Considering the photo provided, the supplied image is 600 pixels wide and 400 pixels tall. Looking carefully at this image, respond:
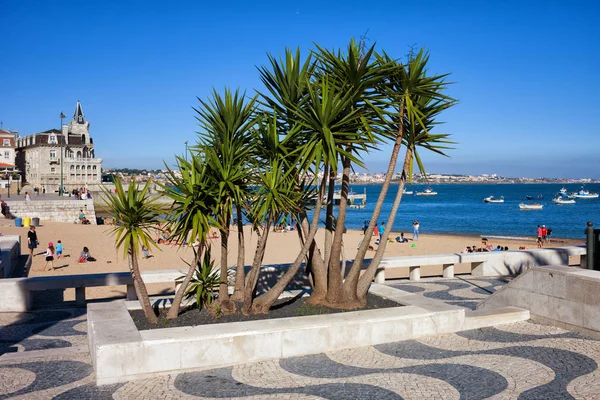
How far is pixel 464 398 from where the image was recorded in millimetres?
6473

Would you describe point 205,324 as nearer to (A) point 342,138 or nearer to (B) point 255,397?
(B) point 255,397

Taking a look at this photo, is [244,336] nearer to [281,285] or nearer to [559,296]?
[281,285]

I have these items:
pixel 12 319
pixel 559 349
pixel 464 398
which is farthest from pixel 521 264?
pixel 12 319

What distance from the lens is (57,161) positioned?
101 meters

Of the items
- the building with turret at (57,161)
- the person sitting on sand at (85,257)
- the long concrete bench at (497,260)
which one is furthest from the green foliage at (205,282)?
the building with turret at (57,161)

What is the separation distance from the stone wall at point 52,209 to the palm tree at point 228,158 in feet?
140

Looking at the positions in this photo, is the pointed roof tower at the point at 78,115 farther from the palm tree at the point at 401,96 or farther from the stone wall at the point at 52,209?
the palm tree at the point at 401,96

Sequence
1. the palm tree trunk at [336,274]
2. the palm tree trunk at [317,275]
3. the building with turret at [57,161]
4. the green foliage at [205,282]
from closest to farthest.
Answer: the green foliage at [205,282]
the palm tree trunk at [336,274]
the palm tree trunk at [317,275]
the building with turret at [57,161]

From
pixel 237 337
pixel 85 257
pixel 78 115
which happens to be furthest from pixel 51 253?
pixel 78 115

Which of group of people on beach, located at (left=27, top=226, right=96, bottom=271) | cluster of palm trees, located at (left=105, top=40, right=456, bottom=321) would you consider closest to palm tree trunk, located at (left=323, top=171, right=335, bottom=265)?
cluster of palm trees, located at (left=105, top=40, right=456, bottom=321)

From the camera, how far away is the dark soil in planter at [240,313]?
28.0 ft

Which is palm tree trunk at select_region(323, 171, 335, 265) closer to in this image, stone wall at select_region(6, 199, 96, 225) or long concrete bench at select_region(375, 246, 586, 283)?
long concrete bench at select_region(375, 246, 586, 283)

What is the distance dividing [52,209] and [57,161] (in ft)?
181

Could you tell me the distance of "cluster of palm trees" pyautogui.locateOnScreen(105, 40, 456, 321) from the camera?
849cm
